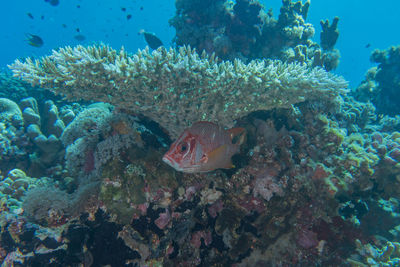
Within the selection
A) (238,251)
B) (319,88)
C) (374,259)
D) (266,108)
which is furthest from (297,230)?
(319,88)

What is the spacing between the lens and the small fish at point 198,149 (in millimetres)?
2062

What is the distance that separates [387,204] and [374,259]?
4.09 feet

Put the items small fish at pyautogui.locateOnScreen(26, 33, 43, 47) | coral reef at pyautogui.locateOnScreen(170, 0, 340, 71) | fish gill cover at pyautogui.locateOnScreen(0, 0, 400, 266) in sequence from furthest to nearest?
small fish at pyautogui.locateOnScreen(26, 33, 43, 47) < coral reef at pyautogui.locateOnScreen(170, 0, 340, 71) < fish gill cover at pyautogui.locateOnScreen(0, 0, 400, 266)

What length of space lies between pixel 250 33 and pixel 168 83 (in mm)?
6537

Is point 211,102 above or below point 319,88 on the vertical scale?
below

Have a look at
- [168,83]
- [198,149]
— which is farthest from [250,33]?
[198,149]

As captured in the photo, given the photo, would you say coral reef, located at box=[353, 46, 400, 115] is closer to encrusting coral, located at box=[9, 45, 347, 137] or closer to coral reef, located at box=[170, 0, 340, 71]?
coral reef, located at box=[170, 0, 340, 71]

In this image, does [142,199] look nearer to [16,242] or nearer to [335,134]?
[16,242]

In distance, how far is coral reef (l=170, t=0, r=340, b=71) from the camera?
823 cm

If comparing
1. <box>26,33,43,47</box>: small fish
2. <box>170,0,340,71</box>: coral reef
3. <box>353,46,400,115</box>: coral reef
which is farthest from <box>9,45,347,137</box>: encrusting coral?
<box>353,46,400,115</box>: coral reef

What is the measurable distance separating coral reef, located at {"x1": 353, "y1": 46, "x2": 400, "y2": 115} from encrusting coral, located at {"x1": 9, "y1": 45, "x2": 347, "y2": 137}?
909 cm

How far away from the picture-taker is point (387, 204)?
387cm

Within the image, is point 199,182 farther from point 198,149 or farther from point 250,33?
point 250,33

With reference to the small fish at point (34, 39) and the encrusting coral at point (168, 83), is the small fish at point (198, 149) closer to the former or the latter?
the encrusting coral at point (168, 83)
